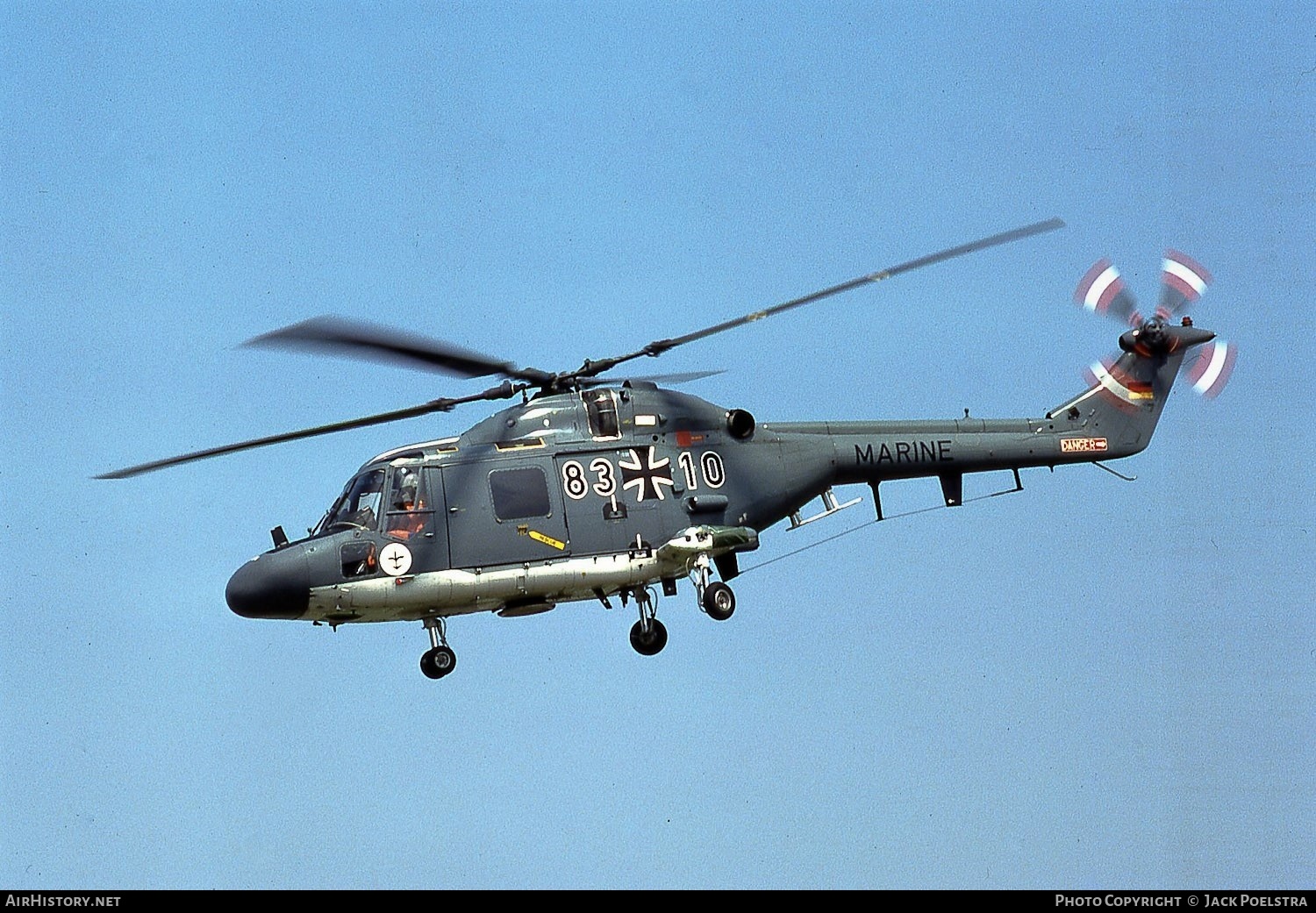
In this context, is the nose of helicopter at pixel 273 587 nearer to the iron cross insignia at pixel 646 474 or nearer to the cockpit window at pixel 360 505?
the cockpit window at pixel 360 505

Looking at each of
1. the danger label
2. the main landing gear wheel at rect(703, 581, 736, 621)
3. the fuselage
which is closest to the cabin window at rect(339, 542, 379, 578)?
the fuselage

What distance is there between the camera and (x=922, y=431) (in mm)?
35062

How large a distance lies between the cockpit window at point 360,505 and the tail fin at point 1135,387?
517 inches

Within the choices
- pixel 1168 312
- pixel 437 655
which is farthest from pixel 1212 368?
pixel 437 655

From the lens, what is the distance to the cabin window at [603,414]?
32.8 meters

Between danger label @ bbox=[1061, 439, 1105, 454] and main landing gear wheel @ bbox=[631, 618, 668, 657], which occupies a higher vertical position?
danger label @ bbox=[1061, 439, 1105, 454]

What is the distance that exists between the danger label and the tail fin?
0.19 feet

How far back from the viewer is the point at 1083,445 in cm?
3678

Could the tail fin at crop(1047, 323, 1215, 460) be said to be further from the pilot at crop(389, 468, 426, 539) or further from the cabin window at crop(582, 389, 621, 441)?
the pilot at crop(389, 468, 426, 539)

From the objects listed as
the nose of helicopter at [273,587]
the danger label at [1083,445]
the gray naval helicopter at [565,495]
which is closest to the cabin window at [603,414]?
the gray naval helicopter at [565,495]

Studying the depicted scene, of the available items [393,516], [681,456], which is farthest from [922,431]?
[393,516]

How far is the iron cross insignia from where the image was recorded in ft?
107

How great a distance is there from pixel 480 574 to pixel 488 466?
5.71 ft

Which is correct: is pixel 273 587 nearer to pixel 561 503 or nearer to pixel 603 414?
pixel 561 503
